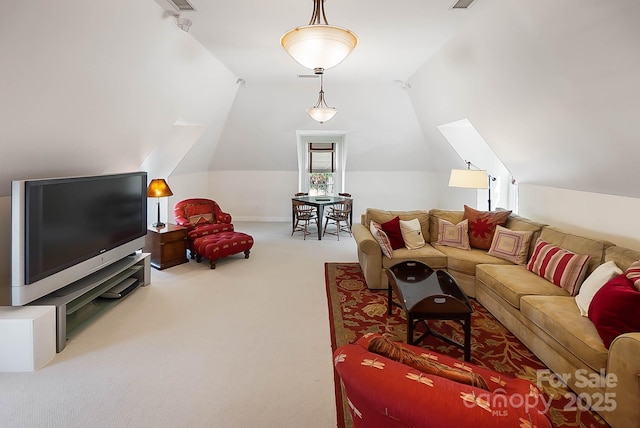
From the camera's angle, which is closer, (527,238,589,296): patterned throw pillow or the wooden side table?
(527,238,589,296): patterned throw pillow

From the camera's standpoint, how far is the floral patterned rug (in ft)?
7.51

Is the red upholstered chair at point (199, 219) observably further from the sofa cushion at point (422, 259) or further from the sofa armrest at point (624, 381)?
the sofa armrest at point (624, 381)

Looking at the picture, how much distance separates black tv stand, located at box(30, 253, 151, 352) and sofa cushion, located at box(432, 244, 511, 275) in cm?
374

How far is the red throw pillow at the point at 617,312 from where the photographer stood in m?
2.23

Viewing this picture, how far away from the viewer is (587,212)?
391 cm

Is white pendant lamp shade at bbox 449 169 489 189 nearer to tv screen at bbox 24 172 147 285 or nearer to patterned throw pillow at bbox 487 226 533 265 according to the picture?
patterned throw pillow at bbox 487 226 533 265

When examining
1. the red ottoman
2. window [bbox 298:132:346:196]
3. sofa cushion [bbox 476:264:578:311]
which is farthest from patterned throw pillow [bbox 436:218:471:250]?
window [bbox 298:132:346:196]

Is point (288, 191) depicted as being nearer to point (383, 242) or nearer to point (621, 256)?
point (383, 242)

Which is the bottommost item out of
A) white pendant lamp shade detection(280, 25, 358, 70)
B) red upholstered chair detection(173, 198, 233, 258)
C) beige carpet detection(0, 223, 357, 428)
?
beige carpet detection(0, 223, 357, 428)

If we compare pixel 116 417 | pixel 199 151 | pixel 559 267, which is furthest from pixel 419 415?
pixel 199 151

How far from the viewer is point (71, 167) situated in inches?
147

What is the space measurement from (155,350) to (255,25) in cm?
Answer: 334

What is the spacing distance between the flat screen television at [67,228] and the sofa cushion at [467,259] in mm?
3813

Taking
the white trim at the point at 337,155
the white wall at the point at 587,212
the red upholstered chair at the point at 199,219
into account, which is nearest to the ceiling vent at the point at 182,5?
the red upholstered chair at the point at 199,219
